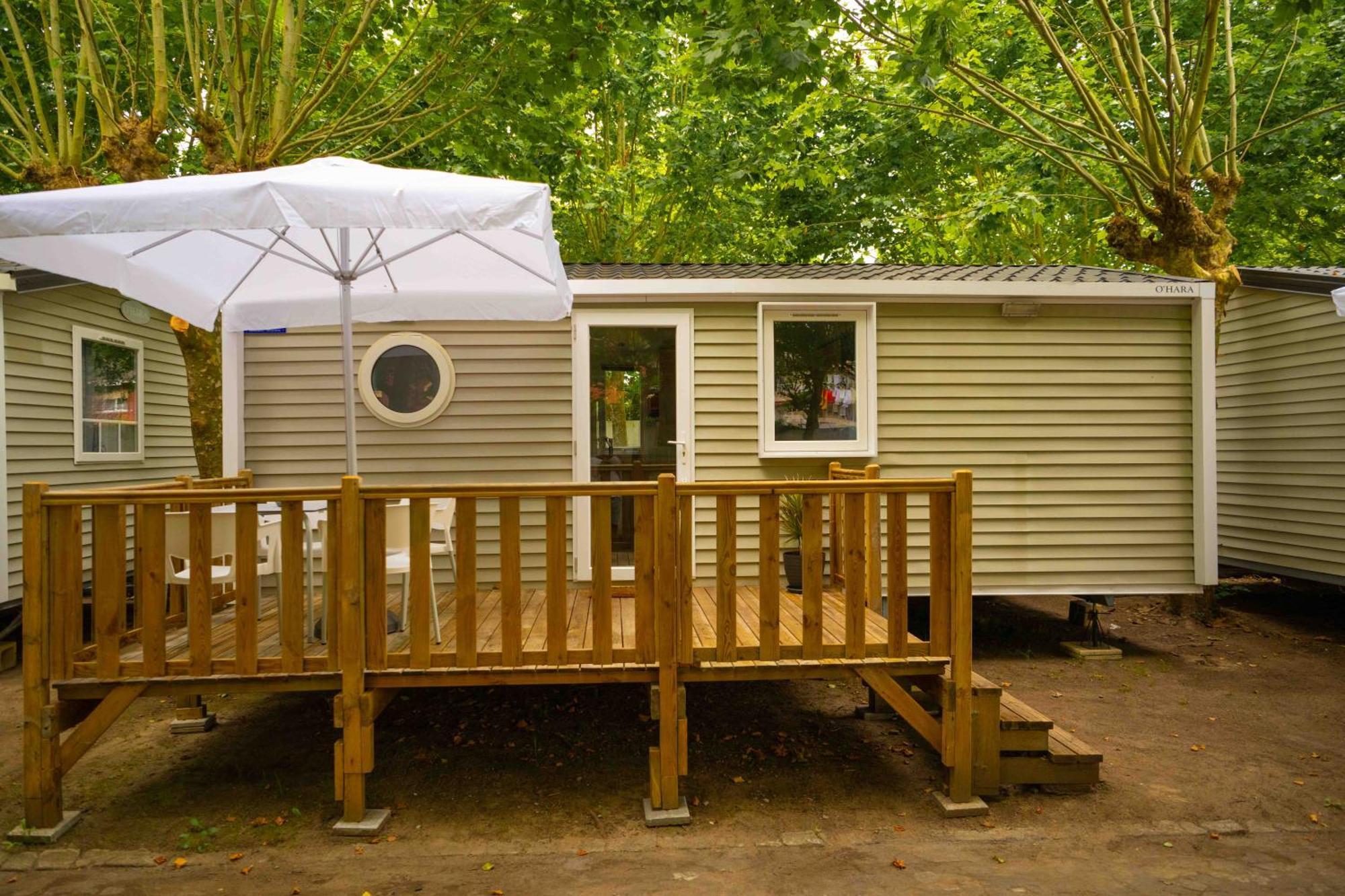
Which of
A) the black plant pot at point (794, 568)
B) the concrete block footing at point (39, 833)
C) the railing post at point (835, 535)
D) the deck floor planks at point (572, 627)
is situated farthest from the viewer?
the black plant pot at point (794, 568)

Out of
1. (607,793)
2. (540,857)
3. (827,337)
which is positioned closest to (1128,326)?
(827,337)

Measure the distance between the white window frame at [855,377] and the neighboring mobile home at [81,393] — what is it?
480cm

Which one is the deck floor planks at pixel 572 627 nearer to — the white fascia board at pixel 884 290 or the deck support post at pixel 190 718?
the deck support post at pixel 190 718

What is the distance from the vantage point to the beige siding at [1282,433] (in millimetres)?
6621

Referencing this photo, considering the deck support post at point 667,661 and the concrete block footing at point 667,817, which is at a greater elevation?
the deck support post at point 667,661

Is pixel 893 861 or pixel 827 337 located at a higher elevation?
pixel 827 337

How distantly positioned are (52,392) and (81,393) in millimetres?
337

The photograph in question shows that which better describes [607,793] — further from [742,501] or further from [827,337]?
[827,337]

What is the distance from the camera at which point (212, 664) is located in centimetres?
329

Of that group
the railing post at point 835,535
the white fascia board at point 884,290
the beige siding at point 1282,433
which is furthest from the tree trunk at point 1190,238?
the railing post at point 835,535

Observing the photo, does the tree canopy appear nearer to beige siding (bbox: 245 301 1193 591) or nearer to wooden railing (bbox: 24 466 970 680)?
beige siding (bbox: 245 301 1193 591)

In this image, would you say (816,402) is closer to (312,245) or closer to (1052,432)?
(1052,432)

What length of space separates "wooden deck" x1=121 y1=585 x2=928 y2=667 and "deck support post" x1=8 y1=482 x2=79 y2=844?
0.30 metres

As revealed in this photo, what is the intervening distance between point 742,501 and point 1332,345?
5.20m
